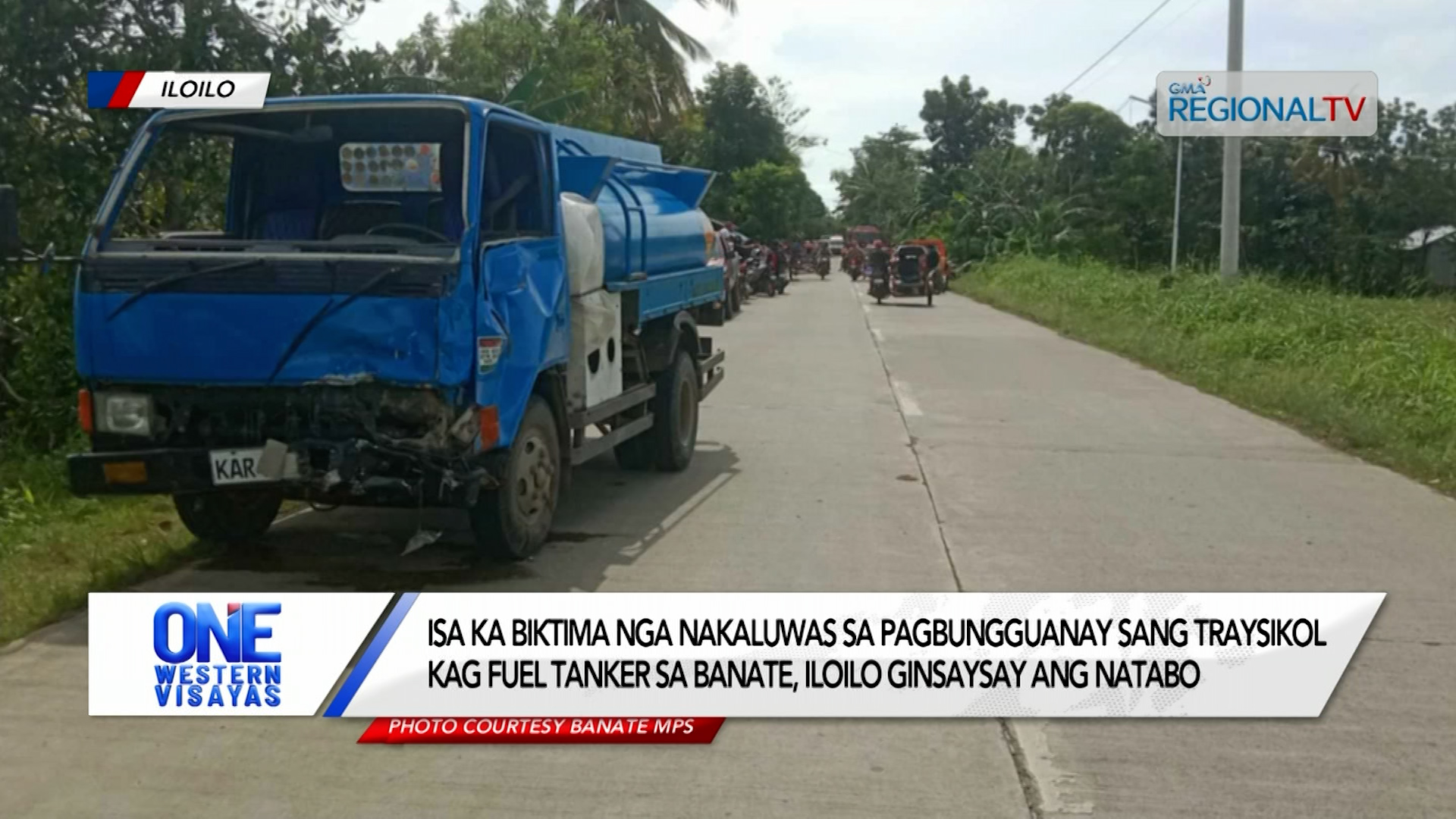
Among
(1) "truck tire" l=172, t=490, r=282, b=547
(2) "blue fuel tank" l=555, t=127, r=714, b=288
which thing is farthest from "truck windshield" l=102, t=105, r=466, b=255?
(1) "truck tire" l=172, t=490, r=282, b=547

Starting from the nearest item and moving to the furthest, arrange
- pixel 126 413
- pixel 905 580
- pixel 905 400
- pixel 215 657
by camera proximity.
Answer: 1. pixel 215 657
2. pixel 126 413
3. pixel 905 580
4. pixel 905 400

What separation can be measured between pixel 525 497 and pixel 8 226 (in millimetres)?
2557

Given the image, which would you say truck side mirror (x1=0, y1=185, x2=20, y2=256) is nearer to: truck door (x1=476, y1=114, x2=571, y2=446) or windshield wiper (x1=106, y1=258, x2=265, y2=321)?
windshield wiper (x1=106, y1=258, x2=265, y2=321)

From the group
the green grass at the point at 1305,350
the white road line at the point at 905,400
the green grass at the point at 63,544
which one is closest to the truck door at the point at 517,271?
the green grass at the point at 63,544

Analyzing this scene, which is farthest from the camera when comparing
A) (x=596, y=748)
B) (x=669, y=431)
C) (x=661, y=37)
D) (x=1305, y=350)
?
(x=661, y=37)

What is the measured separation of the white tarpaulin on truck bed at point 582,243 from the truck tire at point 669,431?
1.72 m

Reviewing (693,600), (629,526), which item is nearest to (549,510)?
(629,526)

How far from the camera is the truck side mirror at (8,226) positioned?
18.1 ft

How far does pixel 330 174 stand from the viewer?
7.33 metres

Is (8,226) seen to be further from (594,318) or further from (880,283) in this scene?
(880,283)

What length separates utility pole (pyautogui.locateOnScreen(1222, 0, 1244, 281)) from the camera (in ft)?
72.6

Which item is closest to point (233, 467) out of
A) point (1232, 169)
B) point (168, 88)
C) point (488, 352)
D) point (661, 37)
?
point (488, 352)

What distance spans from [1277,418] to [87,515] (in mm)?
10204

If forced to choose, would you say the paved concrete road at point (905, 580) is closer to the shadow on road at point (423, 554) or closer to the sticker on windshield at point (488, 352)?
the shadow on road at point (423, 554)
